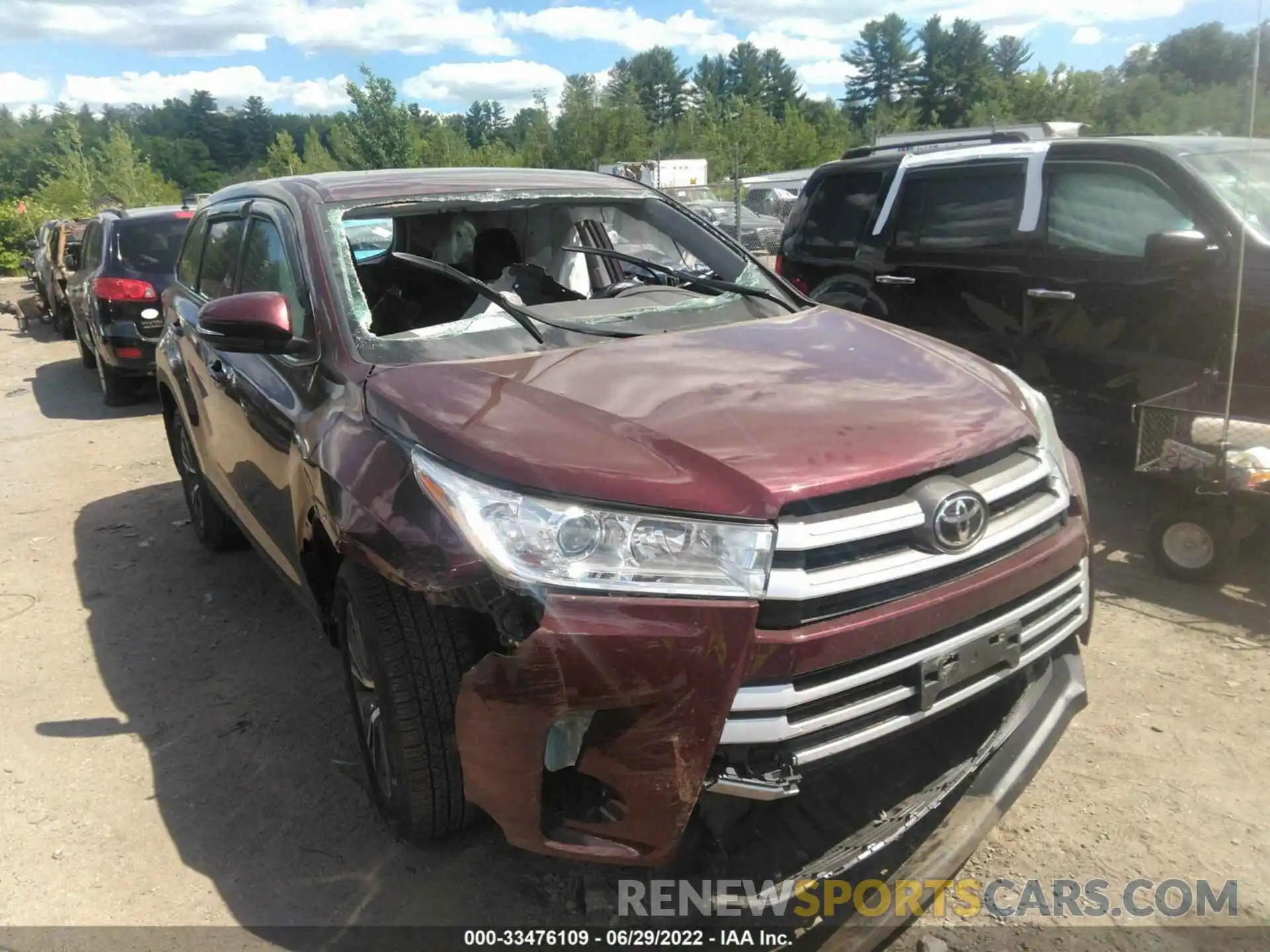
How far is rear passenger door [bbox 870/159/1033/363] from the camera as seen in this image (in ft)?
19.3

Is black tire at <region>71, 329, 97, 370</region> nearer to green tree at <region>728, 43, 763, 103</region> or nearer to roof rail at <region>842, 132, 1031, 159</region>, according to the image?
roof rail at <region>842, 132, 1031, 159</region>

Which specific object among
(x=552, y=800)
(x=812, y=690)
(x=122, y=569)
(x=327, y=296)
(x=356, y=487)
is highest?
(x=327, y=296)

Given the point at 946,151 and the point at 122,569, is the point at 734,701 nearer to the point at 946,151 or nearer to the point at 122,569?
the point at 122,569

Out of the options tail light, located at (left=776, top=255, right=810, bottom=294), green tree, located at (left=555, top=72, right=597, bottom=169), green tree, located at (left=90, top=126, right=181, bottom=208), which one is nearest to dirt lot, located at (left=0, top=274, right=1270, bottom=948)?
tail light, located at (left=776, top=255, right=810, bottom=294)

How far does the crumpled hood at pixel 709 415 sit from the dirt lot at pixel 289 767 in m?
1.22

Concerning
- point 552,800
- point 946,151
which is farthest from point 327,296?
point 946,151

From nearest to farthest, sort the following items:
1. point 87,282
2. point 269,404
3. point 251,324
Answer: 1. point 251,324
2. point 269,404
3. point 87,282

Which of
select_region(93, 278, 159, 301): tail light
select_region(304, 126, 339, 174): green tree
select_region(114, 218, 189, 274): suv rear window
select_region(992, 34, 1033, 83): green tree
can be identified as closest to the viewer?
select_region(93, 278, 159, 301): tail light

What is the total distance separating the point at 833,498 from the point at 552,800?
881 mm

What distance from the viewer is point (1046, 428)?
2787 millimetres

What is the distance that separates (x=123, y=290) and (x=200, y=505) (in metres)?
4.93

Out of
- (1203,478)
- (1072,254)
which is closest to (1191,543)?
(1203,478)

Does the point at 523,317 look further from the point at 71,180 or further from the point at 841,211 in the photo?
the point at 71,180

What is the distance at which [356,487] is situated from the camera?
2.53 metres
